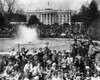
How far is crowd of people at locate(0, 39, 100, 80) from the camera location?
41.4 feet

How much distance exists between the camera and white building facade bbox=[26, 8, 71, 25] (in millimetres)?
128625

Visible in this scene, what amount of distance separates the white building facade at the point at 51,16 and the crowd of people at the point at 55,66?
359ft

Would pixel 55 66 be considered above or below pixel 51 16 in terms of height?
below

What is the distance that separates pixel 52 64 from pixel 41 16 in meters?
117

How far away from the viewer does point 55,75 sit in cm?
1312

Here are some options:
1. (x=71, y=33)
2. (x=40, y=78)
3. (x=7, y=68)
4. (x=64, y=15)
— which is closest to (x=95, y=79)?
(x=40, y=78)

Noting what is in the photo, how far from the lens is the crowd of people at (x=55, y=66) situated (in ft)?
41.4

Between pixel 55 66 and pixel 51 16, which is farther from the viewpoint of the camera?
pixel 51 16

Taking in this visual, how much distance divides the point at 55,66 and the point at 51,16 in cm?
11655

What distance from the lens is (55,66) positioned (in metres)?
13.6

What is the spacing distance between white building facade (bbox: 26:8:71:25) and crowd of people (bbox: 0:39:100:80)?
359 feet

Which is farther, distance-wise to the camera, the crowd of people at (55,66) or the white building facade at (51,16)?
the white building facade at (51,16)

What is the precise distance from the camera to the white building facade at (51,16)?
422 ft

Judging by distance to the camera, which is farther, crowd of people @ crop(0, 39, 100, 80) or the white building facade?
the white building facade
